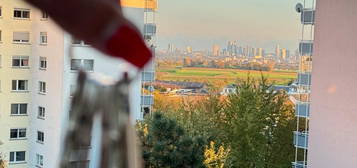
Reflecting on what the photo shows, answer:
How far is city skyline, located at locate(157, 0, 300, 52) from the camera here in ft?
16.7

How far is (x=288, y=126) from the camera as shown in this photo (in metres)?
5.71

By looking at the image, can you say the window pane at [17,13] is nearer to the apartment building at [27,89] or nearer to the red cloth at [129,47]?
the apartment building at [27,89]

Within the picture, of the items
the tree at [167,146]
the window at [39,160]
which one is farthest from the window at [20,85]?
the tree at [167,146]

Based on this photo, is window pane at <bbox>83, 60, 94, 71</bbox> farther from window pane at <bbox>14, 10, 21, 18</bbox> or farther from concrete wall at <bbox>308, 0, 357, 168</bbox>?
concrete wall at <bbox>308, 0, 357, 168</bbox>

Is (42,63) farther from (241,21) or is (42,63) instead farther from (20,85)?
(241,21)

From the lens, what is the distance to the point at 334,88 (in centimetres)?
359

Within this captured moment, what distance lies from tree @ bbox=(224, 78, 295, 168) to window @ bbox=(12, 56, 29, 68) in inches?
89.9

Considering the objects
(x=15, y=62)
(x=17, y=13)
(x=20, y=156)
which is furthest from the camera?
(x=20, y=156)

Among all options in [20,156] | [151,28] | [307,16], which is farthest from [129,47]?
[307,16]

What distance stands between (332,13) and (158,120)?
1126 millimetres

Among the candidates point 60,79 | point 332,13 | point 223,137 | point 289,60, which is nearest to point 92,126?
point 60,79

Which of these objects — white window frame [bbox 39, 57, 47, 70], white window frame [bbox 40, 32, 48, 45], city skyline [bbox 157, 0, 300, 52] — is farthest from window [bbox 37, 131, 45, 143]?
city skyline [bbox 157, 0, 300, 52]

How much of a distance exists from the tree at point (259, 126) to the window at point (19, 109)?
213cm

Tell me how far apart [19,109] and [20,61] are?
0.31m
